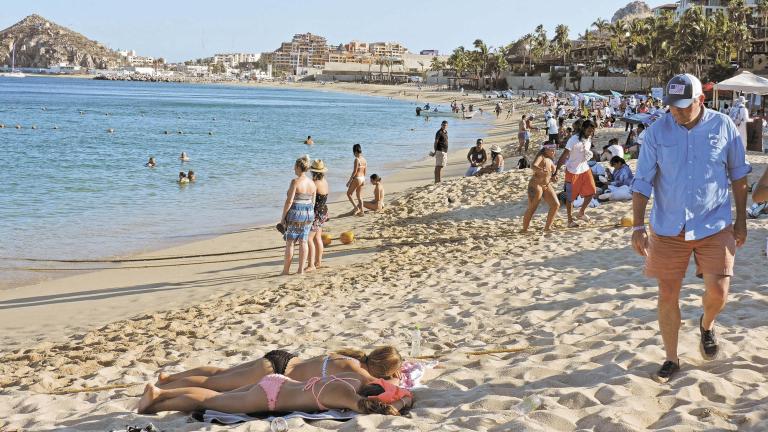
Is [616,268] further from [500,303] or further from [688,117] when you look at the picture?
[688,117]

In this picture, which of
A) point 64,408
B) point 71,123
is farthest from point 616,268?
point 71,123

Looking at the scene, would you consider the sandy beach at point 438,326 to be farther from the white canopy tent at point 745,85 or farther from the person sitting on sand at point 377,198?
the white canopy tent at point 745,85

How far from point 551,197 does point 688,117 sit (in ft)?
20.5

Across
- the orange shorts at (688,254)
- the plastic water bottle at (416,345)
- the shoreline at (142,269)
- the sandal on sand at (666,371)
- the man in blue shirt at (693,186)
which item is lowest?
the shoreline at (142,269)

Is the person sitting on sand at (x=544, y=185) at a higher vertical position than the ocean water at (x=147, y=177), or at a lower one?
higher

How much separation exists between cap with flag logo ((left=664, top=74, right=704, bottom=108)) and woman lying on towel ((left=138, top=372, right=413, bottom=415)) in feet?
7.12

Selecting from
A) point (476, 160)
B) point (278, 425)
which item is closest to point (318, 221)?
point (278, 425)

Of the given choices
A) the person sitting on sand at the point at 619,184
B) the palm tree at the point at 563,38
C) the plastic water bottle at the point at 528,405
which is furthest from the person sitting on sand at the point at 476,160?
the palm tree at the point at 563,38

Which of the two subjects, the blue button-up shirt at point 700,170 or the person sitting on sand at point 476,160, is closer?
the blue button-up shirt at point 700,170

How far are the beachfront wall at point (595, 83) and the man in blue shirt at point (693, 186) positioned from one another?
76839mm

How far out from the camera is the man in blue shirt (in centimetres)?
394

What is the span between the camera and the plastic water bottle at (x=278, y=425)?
4039mm

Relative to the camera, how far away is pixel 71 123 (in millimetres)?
51906

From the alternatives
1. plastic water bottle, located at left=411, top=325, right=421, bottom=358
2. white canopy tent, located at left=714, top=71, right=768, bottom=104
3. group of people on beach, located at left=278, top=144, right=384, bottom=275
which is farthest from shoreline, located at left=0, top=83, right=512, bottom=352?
white canopy tent, located at left=714, top=71, right=768, bottom=104
